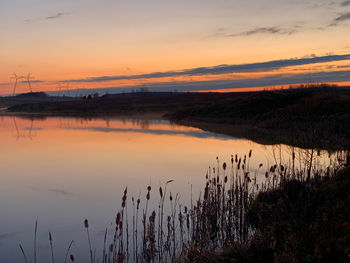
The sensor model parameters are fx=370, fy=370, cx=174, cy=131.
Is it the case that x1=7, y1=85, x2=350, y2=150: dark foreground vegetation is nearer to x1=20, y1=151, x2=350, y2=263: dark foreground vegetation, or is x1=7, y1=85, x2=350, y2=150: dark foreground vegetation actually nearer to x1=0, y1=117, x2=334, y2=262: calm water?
x1=0, y1=117, x2=334, y2=262: calm water

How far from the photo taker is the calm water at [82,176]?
747 cm

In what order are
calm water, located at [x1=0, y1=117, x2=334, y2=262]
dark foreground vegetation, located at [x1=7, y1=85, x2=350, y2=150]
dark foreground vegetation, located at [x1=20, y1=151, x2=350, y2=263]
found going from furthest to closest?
dark foreground vegetation, located at [x1=7, y1=85, x2=350, y2=150] → calm water, located at [x1=0, y1=117, x2=334, y2=262] → dark foreground vegetation, located at [x1=20, y1=151, x2=350, y2=263]

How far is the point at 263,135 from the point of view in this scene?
22.7 meters

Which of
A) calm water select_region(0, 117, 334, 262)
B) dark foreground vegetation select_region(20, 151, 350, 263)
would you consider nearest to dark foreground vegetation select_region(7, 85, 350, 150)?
calm water select_region(0, 117, 334, 262)

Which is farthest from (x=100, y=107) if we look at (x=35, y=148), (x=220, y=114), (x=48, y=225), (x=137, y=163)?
(x=48, y=225)

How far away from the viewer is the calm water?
7469 millimetres

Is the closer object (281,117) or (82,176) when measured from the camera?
(82,176)

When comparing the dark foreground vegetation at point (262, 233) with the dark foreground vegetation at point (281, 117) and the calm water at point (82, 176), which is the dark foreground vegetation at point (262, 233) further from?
the dark foreground vegetation at point (281, 117)

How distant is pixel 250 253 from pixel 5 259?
4031 millimetres

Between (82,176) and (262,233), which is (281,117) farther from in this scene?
(262,233)

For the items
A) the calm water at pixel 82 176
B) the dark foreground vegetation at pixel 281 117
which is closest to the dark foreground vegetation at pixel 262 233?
the calm water at pixel 82 176

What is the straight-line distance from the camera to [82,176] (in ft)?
41.5

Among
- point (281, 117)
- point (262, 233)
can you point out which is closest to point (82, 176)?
point (262, 233)

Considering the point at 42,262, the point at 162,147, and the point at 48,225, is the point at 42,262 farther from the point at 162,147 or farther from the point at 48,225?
the point at 162,147
